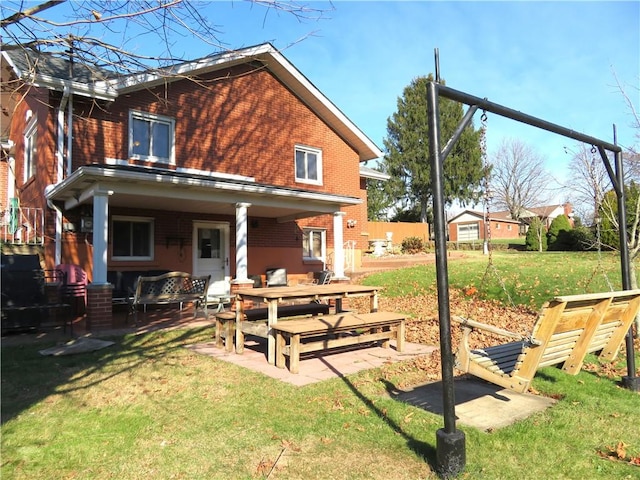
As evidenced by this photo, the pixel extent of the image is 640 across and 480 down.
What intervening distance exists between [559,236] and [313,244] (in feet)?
55.0

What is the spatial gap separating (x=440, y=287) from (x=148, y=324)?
25.4ft

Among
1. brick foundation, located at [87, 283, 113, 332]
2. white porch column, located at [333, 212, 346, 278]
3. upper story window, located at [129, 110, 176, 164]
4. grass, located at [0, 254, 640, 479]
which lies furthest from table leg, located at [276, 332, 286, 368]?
upper story window, located at [129, 110, 176, 164]

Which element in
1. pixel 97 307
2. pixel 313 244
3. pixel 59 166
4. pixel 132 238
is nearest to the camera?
pixel 97 307

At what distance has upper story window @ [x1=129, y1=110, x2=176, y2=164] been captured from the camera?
1227 centimetres

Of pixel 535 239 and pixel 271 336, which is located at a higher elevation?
pixel 535 239

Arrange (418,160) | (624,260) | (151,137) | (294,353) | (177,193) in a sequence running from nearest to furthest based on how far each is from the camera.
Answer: (624,260), (294,353), (177,193), (151,137), (418,160)

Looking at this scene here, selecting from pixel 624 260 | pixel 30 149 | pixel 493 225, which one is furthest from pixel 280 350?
pixel 493 225

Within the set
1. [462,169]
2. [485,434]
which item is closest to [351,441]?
[485,434]

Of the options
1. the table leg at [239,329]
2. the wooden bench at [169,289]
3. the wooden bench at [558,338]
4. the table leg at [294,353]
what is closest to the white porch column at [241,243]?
the wooden bench at [169,289]

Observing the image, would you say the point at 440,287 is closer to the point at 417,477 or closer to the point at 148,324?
the point at 417,477

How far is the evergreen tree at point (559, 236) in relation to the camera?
2577cm

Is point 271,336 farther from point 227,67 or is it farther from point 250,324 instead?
point 227,67

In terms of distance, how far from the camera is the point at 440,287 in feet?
10.8

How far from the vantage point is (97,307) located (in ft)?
28.1
